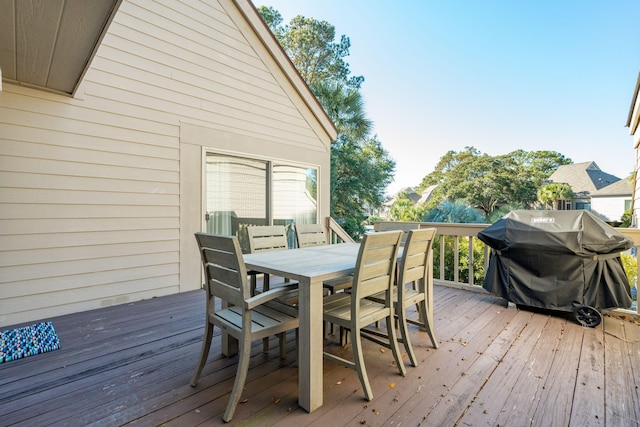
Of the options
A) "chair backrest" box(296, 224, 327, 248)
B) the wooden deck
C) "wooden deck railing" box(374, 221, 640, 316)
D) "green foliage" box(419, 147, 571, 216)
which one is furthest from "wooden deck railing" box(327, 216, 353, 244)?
"green foliage" box(419, 147, 571, 216)

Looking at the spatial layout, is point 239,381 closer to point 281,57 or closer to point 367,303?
point 367,303

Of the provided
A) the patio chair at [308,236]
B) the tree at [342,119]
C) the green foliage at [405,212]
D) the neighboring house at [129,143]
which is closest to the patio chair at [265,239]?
the patio chair at [308,236]

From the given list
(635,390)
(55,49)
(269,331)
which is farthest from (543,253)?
(55,49)

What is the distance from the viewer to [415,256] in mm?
2391

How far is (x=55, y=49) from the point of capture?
230cm

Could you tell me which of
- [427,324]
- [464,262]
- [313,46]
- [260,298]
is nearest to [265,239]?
[260,298]

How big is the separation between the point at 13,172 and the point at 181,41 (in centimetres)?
253

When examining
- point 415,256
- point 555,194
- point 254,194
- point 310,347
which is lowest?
point 310,347

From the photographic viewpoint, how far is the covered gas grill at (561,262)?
290cm

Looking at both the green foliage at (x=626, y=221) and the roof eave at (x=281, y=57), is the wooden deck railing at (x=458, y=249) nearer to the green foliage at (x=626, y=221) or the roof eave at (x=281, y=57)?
the roof eave at (x=281, y=57)

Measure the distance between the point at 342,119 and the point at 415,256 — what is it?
9090mm

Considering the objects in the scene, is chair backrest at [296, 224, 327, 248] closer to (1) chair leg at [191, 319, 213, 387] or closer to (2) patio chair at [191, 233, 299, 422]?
(2) patio chair at [191, 233, 299, 422]

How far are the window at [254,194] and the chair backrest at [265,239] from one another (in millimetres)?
1151

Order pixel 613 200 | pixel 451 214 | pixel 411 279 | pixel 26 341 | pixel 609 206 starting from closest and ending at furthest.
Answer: pixel 411 279, pixel 26 341, pixel 451 214, pixel 613 200, pixel 609 206
